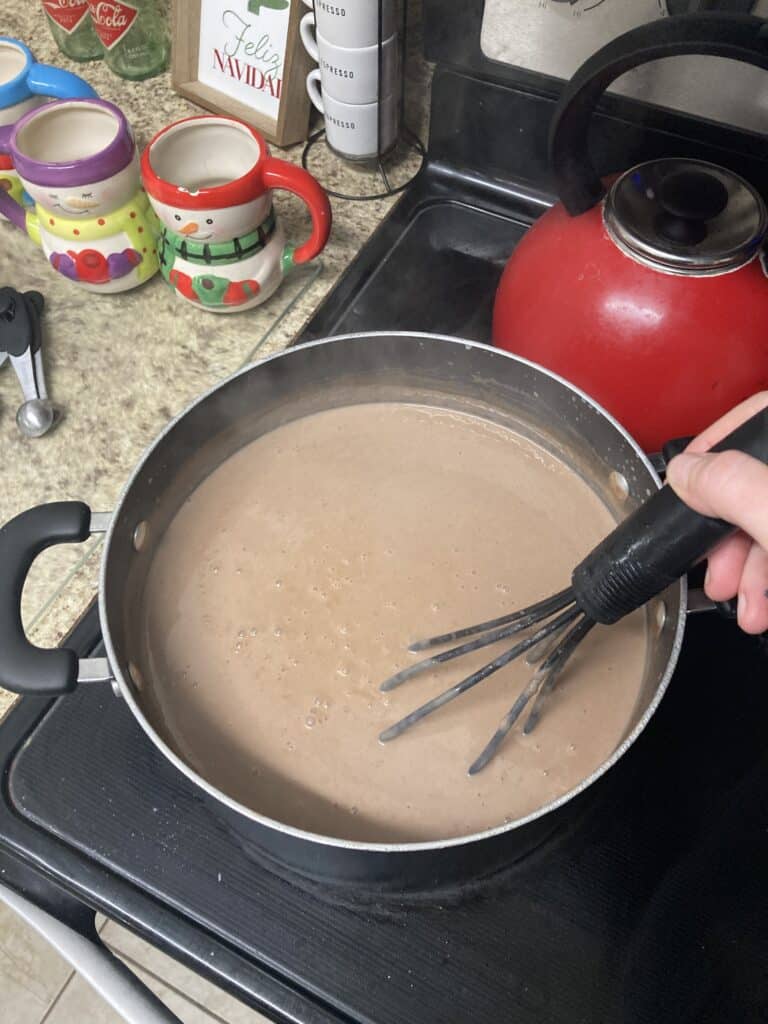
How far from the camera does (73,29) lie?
0.90m

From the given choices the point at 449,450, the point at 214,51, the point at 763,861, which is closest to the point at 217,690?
the point at 449,450

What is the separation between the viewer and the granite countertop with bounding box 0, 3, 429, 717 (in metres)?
0.64

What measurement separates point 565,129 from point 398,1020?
0.57 meters

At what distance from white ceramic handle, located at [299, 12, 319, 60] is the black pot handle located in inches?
19.4

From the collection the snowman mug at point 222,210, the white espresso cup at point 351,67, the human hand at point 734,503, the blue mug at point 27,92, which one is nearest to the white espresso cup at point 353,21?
the white espresso cup at point 351,67

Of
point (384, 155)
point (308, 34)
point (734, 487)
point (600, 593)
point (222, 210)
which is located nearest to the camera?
point (734, 487)

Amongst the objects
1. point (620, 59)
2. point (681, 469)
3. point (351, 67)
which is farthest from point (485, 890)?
point (351, 67)

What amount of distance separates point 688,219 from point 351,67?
346 mm

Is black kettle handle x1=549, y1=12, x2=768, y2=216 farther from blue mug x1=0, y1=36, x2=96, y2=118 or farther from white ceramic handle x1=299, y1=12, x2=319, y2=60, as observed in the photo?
blue mug x1=0, y1=36, x2=96, y2=118

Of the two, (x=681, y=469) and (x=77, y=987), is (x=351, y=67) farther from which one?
(x=77, y=987)

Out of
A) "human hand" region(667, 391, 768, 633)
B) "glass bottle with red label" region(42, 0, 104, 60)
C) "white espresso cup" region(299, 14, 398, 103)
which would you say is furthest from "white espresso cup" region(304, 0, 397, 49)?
"human hand" region(667, 391, 768, 633)

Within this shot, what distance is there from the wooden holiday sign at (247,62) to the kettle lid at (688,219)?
37cm

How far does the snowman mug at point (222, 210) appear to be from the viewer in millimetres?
649

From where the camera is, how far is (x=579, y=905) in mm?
524
